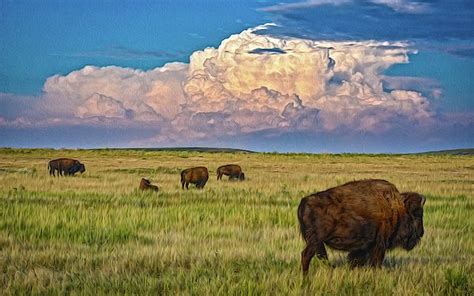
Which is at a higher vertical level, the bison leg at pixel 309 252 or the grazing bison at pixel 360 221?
the grazing bison at pixel 360 221

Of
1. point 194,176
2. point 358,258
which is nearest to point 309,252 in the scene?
point 358,258

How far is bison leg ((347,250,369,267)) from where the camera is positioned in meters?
9.23

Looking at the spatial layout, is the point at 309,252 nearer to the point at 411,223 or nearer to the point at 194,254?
the point at 411,223

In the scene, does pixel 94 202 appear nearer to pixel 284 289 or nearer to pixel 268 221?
pixel 268 221

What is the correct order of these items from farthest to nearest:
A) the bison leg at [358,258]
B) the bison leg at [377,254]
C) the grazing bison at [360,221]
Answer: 1. the bison leg at [358,258]
2. the bison leg at [377,254]
3. the grazing bison at [360,221]

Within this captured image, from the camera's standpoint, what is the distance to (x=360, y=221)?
28.7 ft

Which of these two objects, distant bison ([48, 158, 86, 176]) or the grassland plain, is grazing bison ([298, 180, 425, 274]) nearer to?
the grassland plain

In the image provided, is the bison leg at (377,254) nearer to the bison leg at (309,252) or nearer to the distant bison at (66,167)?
the bison leg at (309,252)

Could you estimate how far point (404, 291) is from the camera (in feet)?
25.5

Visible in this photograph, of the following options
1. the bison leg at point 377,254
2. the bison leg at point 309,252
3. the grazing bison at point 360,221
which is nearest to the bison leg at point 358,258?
the grazing bison at point 360,221

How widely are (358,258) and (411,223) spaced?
3.10ft

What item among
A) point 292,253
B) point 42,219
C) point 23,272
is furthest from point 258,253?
point 42,219

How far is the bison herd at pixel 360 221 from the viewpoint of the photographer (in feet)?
28.2

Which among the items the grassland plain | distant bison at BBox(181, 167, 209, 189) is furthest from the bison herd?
distant bison at BBox(181, 167, 209, 189)
